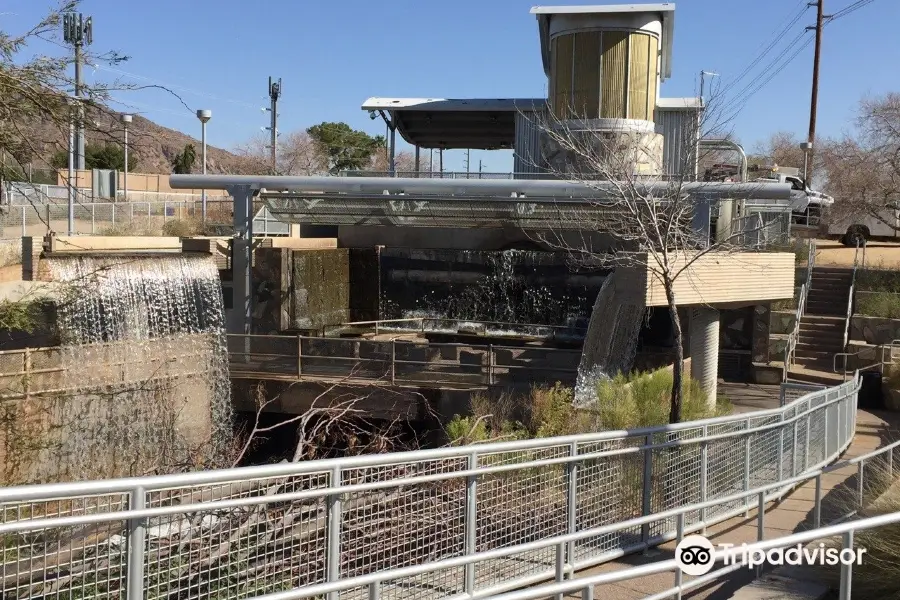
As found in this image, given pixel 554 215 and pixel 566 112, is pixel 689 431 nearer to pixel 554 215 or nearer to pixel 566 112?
pixel 554 215

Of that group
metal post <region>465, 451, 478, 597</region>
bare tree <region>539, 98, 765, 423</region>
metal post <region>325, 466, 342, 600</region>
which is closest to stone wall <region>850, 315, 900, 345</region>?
bare tree <region>539, 98, 765, 423</region>

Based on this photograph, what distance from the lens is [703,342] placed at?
53.8 feet

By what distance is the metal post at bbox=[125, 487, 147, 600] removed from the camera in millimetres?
4295

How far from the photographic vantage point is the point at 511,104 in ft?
110

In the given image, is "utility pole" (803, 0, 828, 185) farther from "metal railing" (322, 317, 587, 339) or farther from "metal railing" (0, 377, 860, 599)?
"metal railing" (0, 377, 860, 599)

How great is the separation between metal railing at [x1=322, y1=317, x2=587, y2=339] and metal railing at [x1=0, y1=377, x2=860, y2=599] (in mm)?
13875

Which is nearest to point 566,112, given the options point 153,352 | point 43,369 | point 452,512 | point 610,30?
point 610,30

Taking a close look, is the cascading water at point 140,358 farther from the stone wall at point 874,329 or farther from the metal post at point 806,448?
the stone wall at point 874,329

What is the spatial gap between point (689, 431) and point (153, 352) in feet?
43.9

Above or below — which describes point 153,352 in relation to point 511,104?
below

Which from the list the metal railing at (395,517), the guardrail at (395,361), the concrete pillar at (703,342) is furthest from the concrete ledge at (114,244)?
the metal railing at (395,517)

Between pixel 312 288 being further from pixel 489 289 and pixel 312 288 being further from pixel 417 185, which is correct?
pixel 489 289

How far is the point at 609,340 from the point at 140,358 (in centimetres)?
934

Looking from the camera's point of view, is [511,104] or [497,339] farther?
[511,104]
